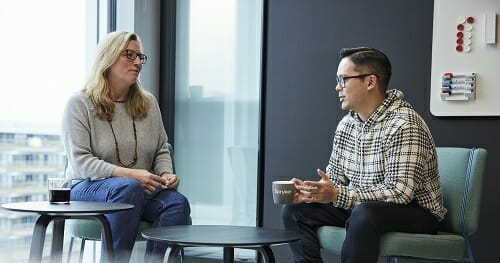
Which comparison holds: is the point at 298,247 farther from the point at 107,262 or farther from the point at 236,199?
the point at 236,199

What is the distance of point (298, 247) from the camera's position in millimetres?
2520

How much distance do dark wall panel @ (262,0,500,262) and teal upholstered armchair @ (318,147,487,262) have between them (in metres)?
0.51

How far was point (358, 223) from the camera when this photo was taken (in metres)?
2.28

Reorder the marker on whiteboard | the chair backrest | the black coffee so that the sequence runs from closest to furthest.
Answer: the black coffee
the chair backrest
the marker on whiteboard

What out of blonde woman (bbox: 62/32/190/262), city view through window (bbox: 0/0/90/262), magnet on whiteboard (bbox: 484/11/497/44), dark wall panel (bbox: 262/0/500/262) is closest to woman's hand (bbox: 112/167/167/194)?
blonde woman (bbox: 62/32/190/262)

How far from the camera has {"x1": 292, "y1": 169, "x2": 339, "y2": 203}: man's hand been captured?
2.40m

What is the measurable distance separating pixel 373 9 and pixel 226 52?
98 centimetres

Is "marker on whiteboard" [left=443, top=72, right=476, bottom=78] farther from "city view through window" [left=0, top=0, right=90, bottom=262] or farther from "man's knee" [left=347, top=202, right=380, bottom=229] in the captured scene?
"city view through window" [left=0, top=0, right=90, bottom=262]

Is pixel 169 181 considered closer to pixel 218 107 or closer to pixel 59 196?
pixel 59 196

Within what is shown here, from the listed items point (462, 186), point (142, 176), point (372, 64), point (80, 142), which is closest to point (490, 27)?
point (372, 64)

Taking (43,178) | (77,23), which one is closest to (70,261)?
(43,178)

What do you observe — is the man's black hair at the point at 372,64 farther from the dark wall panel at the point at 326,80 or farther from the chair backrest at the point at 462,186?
the dark wall panel at the point at 326,80

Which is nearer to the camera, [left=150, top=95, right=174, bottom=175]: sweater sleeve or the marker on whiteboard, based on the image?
[left=150, top=95, right=174, bottom=175]: sweater sleeve

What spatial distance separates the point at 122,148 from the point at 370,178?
1097 millimetres
